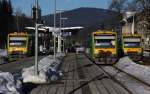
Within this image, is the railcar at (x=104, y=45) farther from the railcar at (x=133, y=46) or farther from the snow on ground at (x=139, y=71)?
the railcar at (x=133, y=46)

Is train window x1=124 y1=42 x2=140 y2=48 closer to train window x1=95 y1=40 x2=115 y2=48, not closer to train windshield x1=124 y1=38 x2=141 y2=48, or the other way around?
train windshield x1=124 y1=38 x2=141 y2=48

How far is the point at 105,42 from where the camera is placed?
52.7 m

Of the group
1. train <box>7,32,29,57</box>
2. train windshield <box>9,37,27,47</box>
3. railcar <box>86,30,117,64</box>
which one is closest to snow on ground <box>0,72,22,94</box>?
railcar <box>86,30,117,64</box>

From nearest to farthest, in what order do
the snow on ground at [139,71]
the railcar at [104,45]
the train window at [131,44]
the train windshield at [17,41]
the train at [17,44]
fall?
the snow on ground at [139,71], the railcar at [104,45], the train window at [131,44], the train at [17,44], the train windshield at [17,41]

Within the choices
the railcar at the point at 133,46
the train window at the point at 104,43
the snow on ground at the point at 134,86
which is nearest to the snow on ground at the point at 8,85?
the snow on ground at the point at 134,86

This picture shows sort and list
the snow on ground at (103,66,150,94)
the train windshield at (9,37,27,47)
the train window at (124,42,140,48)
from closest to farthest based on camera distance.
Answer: the snow on ground at (103,66,150,94) → the train window at (124,42,140,48) → the train windshield at (9,37,27,47)

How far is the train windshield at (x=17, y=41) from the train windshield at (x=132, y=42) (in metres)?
17.6

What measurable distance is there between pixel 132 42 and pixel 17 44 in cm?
1877

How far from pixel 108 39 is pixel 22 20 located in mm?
118446

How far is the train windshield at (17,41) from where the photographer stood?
235ft

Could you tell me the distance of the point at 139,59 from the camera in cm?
5991

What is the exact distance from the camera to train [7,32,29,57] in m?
71.4

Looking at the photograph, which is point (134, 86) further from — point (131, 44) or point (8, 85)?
point (131, 44)

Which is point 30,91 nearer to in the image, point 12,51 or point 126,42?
point 126,42
